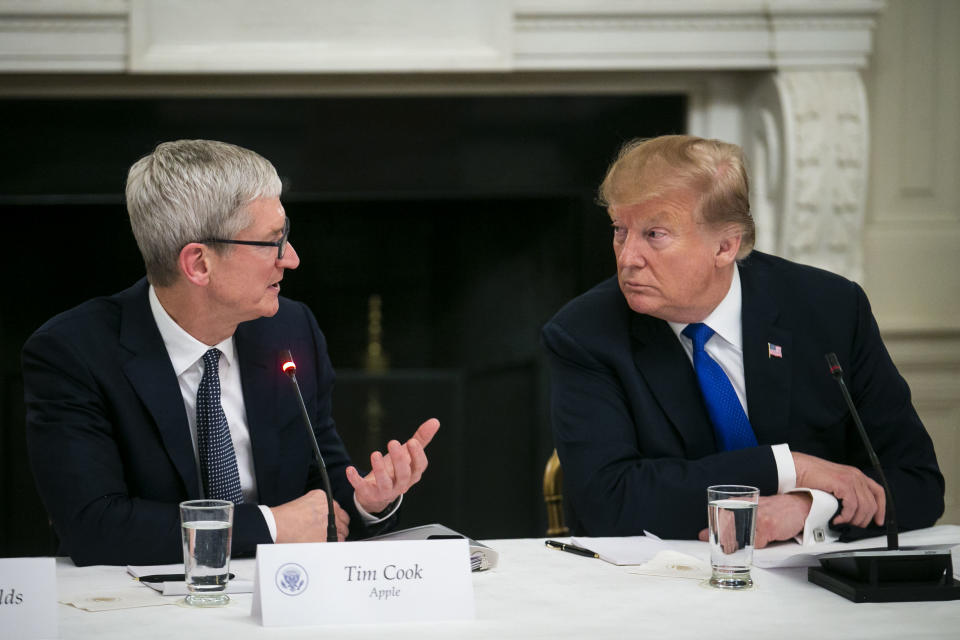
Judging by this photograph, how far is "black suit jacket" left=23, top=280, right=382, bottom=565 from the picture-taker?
1.54 metres

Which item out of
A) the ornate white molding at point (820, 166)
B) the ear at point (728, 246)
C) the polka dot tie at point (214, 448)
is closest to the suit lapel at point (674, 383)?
the ear at point (728, 246)

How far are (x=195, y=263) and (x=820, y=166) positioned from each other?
1954mm

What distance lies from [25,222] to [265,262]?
209 centimetres

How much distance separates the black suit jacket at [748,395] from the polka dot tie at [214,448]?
55cm

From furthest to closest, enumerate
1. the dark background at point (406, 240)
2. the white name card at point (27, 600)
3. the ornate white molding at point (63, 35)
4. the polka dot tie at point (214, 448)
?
the dark background at point (406, 240) → the ornate white molding at point (63, 35) → the polka dot tie at point (214, 448) → the white name card at point (27, 600)

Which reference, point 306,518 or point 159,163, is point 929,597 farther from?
point 159,163

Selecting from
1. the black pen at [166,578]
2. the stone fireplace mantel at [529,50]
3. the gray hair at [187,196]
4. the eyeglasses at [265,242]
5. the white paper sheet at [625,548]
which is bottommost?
the black pen at [166,578]

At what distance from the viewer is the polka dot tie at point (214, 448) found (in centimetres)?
172

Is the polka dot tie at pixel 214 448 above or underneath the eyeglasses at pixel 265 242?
underneath

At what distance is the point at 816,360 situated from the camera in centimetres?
194

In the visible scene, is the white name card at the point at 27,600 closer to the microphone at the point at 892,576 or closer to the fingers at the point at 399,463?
the fingers at the point at 399,463

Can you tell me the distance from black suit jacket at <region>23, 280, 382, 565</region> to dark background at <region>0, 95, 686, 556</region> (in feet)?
4.74

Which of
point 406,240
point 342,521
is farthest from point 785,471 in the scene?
point 406,240

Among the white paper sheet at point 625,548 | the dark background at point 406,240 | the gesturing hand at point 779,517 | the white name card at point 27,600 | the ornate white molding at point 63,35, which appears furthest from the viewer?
the dark background at point 406,240
